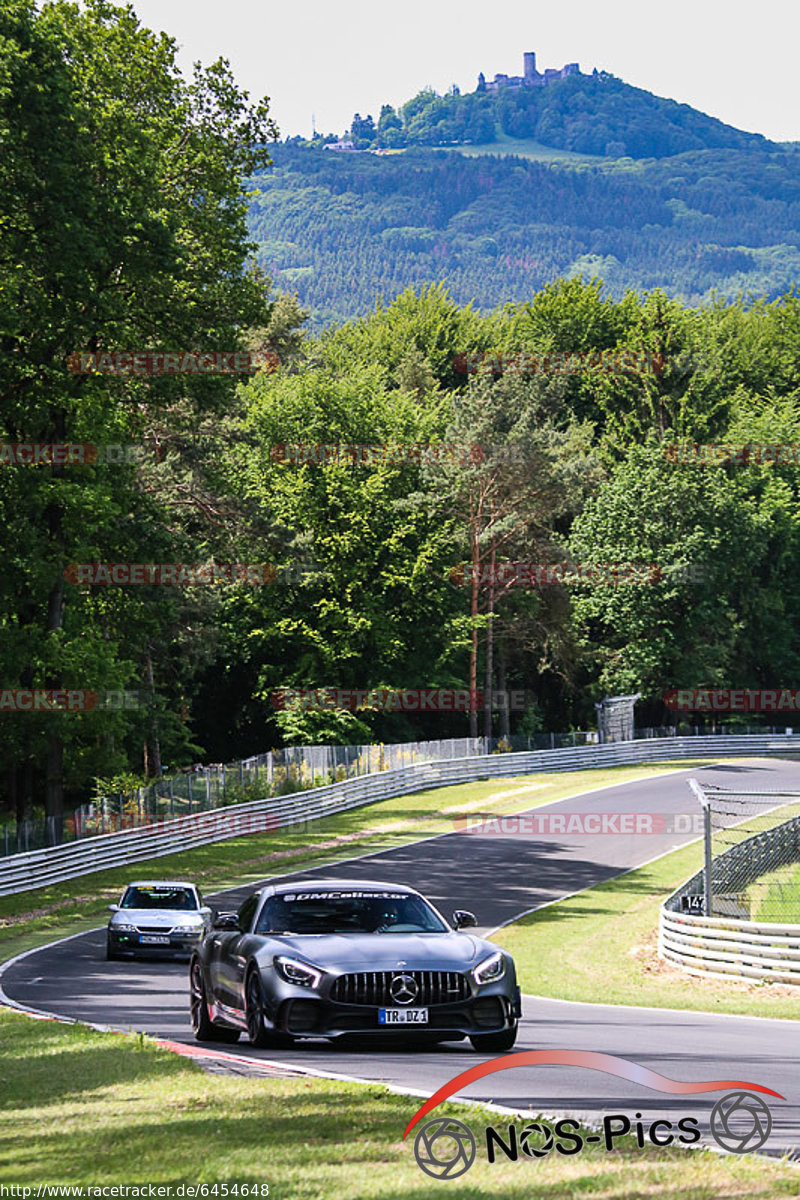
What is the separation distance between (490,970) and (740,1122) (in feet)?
9.71

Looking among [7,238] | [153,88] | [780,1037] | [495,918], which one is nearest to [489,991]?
[780,1037]

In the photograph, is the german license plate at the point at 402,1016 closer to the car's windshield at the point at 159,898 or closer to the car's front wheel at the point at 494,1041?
the car's front wheel at the point at 494,1041

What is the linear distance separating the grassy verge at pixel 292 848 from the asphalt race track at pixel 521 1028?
5.17ft

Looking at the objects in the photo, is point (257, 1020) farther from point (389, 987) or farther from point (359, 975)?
point (389, 987)

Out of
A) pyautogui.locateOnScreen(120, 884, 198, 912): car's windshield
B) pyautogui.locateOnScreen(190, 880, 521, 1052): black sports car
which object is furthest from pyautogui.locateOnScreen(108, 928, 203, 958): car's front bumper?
pyautogui.locateOnScreen(190, 880, 521, 1052): black sports car

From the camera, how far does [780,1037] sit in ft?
47.7

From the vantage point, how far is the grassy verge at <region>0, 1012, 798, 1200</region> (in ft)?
21.6

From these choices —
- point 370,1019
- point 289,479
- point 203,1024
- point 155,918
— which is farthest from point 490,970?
point 289,479

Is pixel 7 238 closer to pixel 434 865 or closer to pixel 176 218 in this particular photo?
pixel 176 218

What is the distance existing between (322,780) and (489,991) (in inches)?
1683

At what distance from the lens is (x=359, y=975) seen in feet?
35.3

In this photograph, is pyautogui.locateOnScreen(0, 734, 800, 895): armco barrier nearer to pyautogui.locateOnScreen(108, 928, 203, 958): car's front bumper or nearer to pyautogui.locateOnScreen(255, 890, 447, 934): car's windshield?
pyautogui.locateOnScreen(108, 928, 203, 958): car's front bumper

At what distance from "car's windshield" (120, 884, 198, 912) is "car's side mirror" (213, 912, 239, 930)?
12515 mm

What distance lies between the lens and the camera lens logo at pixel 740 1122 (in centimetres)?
777
